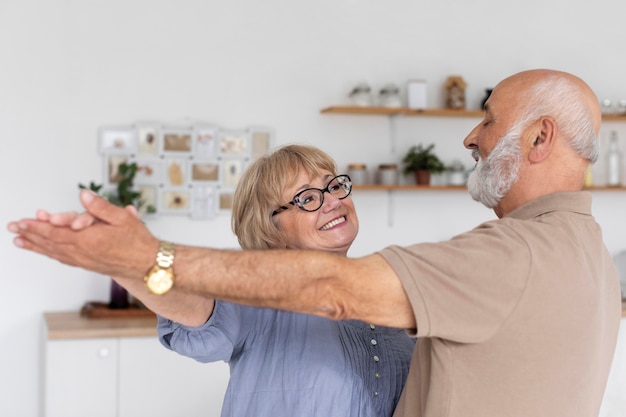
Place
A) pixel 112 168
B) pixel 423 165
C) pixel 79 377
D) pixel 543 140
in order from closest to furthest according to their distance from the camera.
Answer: pixel 543 140 → pixel 79 377 → pixel 112 168 → pixel 423 165

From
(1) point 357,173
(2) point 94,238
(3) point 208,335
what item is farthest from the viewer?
(1) point 357,173

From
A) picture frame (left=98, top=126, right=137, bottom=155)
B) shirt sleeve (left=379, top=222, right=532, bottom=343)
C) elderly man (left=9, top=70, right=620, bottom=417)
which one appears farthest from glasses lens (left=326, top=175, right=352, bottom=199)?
picture frame (left=98, top=126, right=137, bottom=155)

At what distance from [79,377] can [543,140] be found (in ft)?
8.67

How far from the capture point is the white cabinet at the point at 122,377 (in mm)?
3518

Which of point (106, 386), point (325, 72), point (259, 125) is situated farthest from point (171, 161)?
point (106, 386)

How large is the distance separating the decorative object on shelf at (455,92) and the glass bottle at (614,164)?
997 mm

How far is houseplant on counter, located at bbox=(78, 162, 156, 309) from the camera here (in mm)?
3910

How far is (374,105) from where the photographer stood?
14.5ft

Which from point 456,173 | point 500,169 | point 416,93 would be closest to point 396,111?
point 416,93

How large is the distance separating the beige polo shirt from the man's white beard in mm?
70

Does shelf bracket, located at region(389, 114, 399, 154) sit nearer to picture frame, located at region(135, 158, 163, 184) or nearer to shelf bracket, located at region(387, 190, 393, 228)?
shelf bracket, located at region(387, 190, 393, 228)

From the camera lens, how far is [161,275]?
3.65 feet

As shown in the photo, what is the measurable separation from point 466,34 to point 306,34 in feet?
3.08

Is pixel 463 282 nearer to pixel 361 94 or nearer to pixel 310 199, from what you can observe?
pixel 310 199
